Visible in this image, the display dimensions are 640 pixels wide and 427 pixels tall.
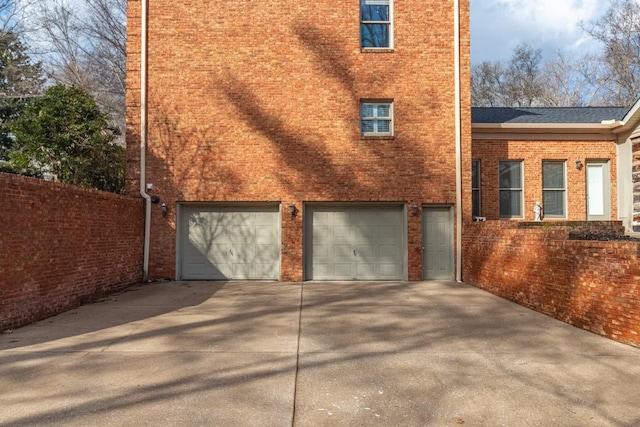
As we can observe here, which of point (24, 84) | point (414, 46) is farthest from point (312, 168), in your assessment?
point (24, 84)

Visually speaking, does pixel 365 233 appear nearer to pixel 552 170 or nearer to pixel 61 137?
pixel 552 170

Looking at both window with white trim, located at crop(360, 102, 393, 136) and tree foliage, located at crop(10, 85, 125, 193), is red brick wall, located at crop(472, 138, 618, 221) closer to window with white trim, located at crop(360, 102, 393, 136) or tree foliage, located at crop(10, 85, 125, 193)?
window with white trim, located at crop(360, 102, 393, 136)

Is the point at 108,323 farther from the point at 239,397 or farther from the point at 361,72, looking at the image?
the point at 361,72

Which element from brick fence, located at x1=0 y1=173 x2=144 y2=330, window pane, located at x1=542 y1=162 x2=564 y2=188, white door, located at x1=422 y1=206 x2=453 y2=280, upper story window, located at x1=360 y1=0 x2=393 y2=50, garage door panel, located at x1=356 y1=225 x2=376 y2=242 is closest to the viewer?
brick fence, located at x1=0 y1=173 x2=144 y2=330

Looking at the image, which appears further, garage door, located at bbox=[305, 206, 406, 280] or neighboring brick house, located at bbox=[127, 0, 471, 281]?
garage door, located at bbox=[305, 206, 406, 280]

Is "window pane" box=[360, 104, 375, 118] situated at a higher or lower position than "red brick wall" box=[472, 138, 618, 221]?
higher

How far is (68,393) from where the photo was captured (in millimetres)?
3889

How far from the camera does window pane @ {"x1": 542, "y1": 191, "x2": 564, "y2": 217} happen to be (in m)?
12.9

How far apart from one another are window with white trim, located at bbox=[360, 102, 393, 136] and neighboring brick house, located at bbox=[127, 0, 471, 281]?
0.03 m

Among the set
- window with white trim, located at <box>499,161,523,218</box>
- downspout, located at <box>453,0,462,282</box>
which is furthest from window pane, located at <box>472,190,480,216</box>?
downspout, located at <box>453,0,462,282</box>

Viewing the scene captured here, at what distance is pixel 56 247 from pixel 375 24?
9296 mm

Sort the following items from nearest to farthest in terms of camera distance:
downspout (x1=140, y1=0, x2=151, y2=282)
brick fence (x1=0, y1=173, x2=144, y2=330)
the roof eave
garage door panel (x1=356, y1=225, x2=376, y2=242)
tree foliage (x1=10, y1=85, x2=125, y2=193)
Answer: brick fence (x1=0, y1=173, x2=144, y2=330) → tree foliage (x1=10, y1=85, x2=125, y2=193) → downspout (x1=140, y1=0, x2=151, y2=282) → garage door panel (x1=356, y1=225, x2=376, y2=242) → the roof eave

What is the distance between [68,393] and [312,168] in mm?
7990

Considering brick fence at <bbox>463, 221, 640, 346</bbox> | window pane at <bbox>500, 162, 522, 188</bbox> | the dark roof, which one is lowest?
brick fence at <bbox>463, 221, 640, 346</bbox>
